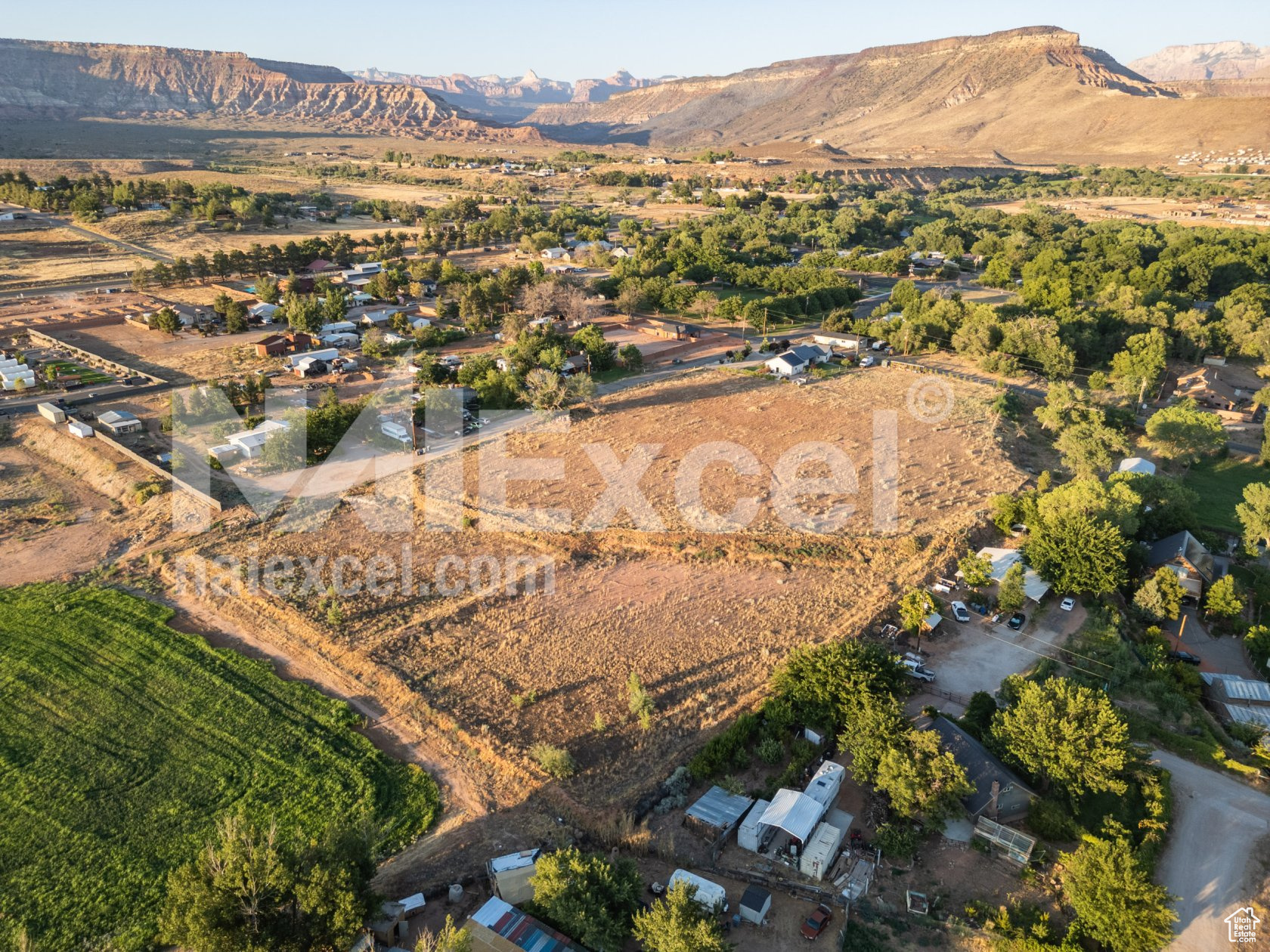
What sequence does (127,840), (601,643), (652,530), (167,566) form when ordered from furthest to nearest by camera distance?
1. (652,530)
2. (167,566)
3. (601,643)
4. (127,840)

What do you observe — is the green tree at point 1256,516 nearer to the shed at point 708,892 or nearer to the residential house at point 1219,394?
the residential house at point 1219,394

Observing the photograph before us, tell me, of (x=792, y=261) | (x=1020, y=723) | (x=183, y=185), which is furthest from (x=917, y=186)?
(x=1020, y=723)

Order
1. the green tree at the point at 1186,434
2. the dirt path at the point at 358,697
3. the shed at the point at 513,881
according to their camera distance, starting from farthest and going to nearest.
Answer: the green tree at the point at 1186,434 < the dirt path at the point at 358,697 < the shed at the point at 513,881

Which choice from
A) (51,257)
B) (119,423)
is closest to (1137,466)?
(119,423)

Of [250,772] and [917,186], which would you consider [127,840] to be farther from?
[917,186]

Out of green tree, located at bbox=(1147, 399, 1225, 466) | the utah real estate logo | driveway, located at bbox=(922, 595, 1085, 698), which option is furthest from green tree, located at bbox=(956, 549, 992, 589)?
green tree, located at bbox=(1147, 399, 1225, 466)

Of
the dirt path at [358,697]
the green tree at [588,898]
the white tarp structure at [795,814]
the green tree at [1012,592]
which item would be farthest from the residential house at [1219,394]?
the dirt path at [358,697]
